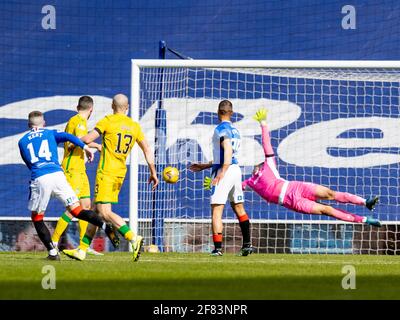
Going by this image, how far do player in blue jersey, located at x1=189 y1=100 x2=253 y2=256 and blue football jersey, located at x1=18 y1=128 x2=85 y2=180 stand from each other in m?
2.16

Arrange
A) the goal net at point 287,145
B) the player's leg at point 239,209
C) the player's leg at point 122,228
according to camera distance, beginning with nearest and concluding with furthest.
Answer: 1. the player's leg at point 122,228
2. the player's leg at point 239,209
3. the goal net at point 287,145

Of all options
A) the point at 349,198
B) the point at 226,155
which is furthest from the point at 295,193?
the point at 226,155

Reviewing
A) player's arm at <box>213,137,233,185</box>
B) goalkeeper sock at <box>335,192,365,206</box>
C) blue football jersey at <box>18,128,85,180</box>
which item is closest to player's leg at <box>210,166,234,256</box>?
player's arm at <box>213,137,233,185</box>

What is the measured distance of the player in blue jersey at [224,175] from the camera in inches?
504

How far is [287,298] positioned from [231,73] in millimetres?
10816

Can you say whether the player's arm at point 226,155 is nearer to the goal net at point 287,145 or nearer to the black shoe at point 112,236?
the black shoe at point 112,236

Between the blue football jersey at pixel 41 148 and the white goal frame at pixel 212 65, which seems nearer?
the blue football jersey at pixel 41 148

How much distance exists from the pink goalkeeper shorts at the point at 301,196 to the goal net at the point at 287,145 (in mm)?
2095

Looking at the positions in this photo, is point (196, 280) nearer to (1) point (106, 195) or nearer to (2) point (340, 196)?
(1) point (106, 195)

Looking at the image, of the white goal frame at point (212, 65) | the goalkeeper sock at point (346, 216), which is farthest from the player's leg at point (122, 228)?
the goalkeeper sock at point (346, 216)

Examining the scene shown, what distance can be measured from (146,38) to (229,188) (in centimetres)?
578

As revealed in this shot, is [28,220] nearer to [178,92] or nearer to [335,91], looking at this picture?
[178,92]

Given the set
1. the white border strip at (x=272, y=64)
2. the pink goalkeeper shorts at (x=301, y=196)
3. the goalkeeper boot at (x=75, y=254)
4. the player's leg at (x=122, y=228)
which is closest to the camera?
the player's leg at (x=122, y=228)

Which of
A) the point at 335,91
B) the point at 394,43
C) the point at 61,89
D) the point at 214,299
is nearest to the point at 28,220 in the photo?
the point at 61,89
